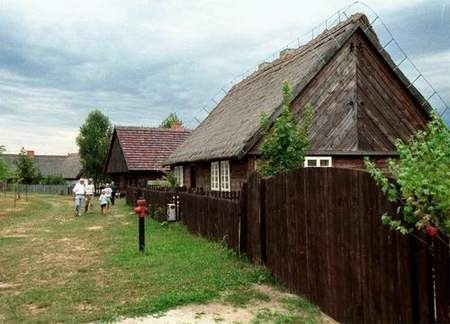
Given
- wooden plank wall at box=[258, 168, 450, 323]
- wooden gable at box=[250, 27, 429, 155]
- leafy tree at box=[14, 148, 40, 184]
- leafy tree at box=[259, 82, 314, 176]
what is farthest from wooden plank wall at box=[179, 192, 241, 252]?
leafy tree at box=[14, 148, 40, 184]

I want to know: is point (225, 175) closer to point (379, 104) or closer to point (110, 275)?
point (379, 104)

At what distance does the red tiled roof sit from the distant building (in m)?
41.1

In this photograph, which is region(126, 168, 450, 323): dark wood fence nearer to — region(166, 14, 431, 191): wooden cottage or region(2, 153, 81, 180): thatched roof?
region(166, 14, 431, 191): wooden cottage

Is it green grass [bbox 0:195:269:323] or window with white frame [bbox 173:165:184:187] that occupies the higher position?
window with white frame [bbox 173:165:184:187]

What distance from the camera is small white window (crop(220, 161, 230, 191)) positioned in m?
18.1

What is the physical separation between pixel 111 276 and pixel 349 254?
16.1 ft

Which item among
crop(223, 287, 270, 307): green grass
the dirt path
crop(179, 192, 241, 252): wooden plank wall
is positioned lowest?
the dirt path

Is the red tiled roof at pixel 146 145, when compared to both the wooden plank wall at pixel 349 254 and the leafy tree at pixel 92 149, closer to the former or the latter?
the leafy tree at pixel 92 149

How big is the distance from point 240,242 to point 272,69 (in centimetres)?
1392

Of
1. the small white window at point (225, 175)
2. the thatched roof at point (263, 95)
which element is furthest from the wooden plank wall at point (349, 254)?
the small white window at point (225, 175)

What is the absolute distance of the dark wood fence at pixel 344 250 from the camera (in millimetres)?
4391

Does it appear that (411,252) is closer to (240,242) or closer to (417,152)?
(417,152)

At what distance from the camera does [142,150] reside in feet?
129

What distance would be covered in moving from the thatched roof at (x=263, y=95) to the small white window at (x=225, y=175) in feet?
2.15
